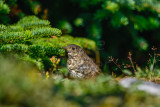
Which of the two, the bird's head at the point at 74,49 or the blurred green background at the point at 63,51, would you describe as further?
the bird's head at the point at 74,49

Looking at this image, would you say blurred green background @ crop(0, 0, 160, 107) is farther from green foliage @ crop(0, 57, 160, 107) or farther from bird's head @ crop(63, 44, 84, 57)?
bird's head @ crop(63, 44, 84, 57)

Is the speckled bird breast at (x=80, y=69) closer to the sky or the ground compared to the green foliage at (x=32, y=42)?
closer to the ground

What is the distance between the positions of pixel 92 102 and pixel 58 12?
3596mm

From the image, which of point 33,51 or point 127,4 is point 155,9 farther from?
point 33,51

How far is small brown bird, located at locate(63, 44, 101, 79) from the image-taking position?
362 centimetres

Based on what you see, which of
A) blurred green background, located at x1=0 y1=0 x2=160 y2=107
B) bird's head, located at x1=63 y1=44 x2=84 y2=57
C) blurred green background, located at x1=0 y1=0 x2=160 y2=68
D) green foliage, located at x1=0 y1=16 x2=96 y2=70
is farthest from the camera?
blurred green background, located at x1=0 y1=0 x2=160 y2=68

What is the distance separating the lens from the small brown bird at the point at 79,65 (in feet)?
11.9

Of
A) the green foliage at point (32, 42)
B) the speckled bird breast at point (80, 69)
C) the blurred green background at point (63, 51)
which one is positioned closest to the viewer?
the blurred green background at point (63, 51)

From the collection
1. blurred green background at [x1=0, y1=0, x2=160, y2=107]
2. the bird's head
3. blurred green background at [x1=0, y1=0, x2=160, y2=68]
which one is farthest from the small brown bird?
blurred green background at [x1=0, y1=0, x2=160, y2=68]

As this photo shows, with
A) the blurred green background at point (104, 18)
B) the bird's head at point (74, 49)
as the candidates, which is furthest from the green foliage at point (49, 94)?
the blurred green background at point (104, 18)

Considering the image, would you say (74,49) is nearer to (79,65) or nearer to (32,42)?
(79,65)

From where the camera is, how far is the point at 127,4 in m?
4.43

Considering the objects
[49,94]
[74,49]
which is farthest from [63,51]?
[49,94]

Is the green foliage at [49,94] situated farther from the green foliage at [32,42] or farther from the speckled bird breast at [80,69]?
the speckled bird breast at [80,69]
